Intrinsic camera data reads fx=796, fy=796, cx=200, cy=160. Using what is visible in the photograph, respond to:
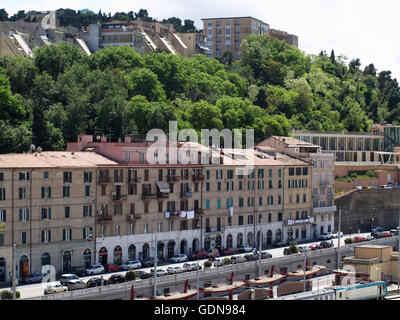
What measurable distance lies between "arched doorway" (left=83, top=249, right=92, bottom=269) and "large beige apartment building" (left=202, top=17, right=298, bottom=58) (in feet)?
412

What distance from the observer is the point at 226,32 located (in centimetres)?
19350

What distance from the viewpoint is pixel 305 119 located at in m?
141

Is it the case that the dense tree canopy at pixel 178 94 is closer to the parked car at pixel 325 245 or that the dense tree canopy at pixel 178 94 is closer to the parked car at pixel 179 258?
the parked car at pixel 179 258

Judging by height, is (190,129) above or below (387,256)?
above

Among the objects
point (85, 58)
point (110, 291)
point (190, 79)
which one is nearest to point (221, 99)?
point (190, 79)

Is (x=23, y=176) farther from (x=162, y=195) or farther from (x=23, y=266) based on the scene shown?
(x=162, y=195)

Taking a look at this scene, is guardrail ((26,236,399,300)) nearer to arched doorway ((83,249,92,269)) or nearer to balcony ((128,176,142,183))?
arched doorway ((83,249,92,269))

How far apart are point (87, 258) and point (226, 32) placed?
130 meters

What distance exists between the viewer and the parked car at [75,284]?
5931 centimetres

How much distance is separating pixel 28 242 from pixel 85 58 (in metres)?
62.8

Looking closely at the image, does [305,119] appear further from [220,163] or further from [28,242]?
[28,242]

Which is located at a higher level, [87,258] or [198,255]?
[87,258]

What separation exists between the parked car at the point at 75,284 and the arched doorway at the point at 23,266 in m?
6.77

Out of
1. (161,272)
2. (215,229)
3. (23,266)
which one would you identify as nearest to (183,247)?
(215,229)
